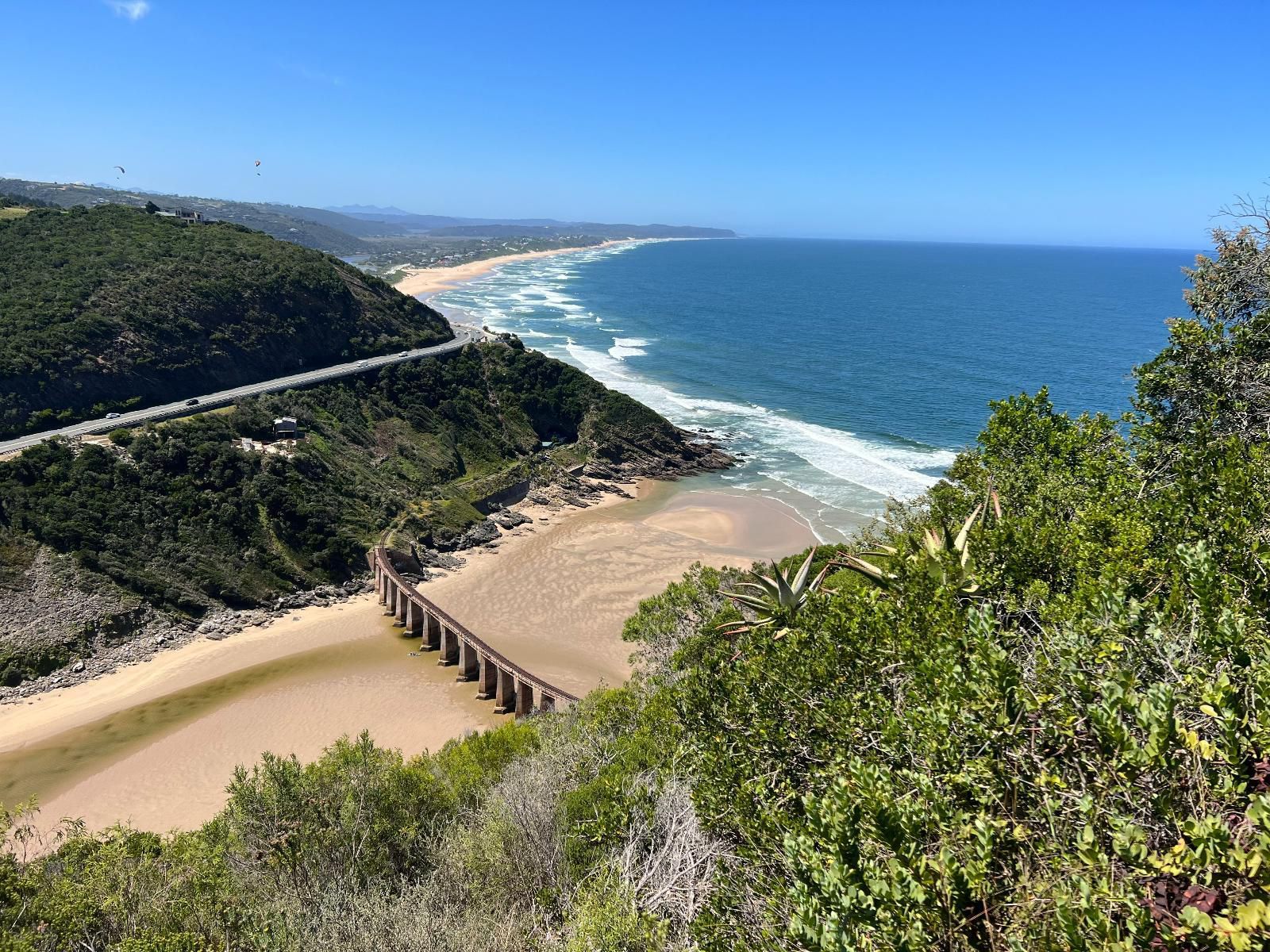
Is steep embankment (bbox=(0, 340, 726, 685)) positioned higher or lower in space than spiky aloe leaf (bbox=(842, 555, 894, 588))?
lower

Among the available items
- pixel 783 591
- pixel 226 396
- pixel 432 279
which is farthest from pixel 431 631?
pixel 432 279

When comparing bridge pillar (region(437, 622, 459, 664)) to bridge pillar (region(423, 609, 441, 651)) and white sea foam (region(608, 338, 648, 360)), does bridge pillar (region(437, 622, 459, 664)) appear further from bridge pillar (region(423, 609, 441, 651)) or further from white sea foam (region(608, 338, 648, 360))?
white sea foam (region(608, 338, 648, 360))

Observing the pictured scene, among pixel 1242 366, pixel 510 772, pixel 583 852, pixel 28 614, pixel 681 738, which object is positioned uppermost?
pixel 1242 366

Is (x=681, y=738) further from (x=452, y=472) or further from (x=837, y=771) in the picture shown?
(x=452, y=472)

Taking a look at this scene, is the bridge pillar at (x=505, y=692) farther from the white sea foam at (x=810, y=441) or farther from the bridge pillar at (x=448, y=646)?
the white sea foam at (x=810, y=441)

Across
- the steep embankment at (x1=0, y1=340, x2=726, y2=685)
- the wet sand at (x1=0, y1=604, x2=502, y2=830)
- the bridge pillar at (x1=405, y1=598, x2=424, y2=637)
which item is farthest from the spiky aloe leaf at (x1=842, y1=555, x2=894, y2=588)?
the steep embankment at (x1=0, y1=340, x2=726, y2=685)

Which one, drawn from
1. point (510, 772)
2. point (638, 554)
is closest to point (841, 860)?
point (510, 772)

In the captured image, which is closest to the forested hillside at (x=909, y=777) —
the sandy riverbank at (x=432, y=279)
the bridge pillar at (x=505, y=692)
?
the bridge pillar at (x=505, y=692)
